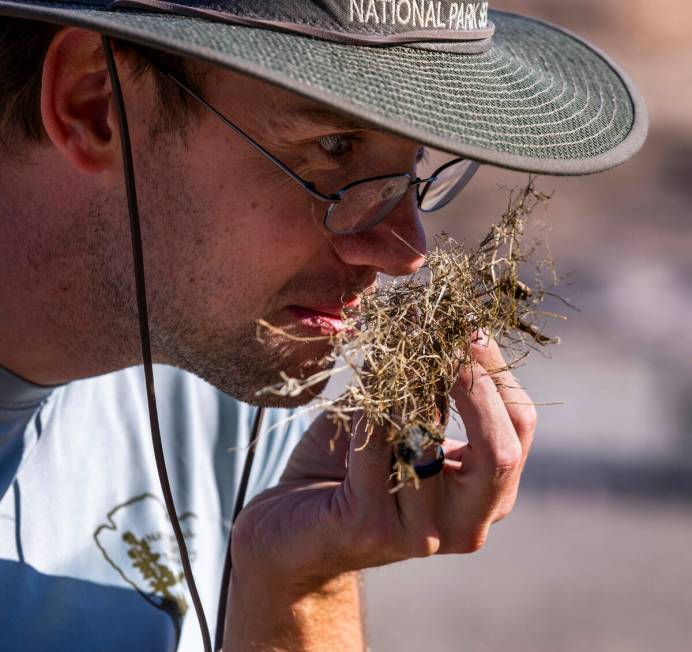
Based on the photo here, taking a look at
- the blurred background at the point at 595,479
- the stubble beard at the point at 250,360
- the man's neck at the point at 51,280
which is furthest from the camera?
the blurred background at the point at 595,479

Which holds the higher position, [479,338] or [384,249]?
[384,249]

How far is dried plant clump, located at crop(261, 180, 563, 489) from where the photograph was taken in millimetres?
1905

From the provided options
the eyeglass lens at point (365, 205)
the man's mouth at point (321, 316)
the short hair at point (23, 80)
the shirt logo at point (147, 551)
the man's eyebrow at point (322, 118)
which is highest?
the short hair at point (23, 80)

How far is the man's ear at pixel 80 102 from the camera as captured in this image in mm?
2180

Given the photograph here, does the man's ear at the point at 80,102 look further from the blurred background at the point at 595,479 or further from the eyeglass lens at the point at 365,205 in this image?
the blurred background at the point at 595,479

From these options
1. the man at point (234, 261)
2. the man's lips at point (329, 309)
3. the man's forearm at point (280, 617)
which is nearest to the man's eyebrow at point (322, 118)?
the man at point (234, 261)

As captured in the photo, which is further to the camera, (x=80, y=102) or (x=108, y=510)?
(x=108, y=510)

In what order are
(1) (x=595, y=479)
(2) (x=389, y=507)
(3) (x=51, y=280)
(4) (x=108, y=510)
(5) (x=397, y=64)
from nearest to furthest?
1. (5) (x=397, y=64)
2. (2) (x=389, y=507)
3. (3) (x=51, y=280)
4. (4) (x=108, y=510)
5. (1) (x=595, y=479)

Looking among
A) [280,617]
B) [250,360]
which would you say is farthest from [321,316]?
[280,617]

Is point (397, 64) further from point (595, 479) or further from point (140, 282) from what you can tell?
point (595, 479)

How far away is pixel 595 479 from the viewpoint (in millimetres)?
5684

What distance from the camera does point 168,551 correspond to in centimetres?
258

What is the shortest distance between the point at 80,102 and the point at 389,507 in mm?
980

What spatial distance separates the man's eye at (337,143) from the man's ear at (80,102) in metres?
0.41
